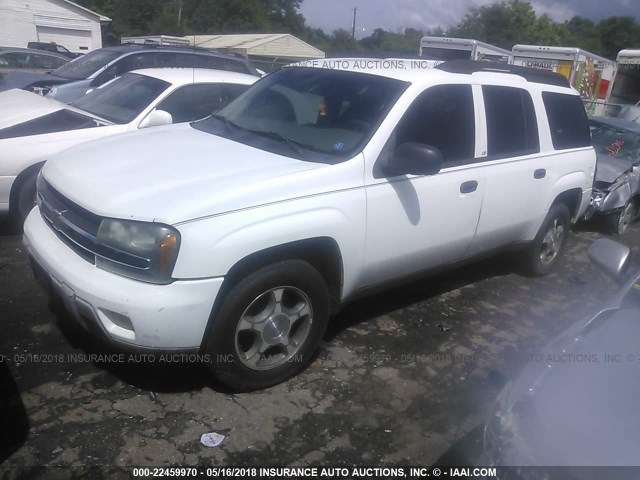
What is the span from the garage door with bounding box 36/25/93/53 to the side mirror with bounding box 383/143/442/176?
38077 mm

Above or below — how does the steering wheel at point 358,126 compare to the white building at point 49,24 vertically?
above

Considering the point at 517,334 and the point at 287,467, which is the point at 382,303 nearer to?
the point at 517,334

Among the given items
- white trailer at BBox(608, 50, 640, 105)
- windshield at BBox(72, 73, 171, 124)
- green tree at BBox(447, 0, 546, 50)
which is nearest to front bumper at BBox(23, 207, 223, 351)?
windshield at BBox(72, 73, 171, 124)

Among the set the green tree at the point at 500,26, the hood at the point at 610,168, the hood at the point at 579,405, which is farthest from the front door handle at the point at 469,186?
the green tree at the point at 500,26

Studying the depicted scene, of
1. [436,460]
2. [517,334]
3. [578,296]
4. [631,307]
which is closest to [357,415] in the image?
[436,460]

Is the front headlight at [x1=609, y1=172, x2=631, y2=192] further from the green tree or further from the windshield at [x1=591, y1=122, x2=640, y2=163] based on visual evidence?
the green tree

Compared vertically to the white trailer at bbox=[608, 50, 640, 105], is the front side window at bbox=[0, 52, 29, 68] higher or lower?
lower

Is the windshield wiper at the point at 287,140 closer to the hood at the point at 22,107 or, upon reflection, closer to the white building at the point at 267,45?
the hood at the point at 22,107

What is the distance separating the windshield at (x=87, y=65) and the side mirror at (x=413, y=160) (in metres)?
7.75

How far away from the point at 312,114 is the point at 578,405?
256cm

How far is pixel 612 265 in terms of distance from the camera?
9.85 feet

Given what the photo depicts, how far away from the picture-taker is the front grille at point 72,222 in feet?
9.91

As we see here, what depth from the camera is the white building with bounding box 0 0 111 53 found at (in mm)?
33938

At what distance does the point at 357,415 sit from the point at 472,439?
2.16ft
